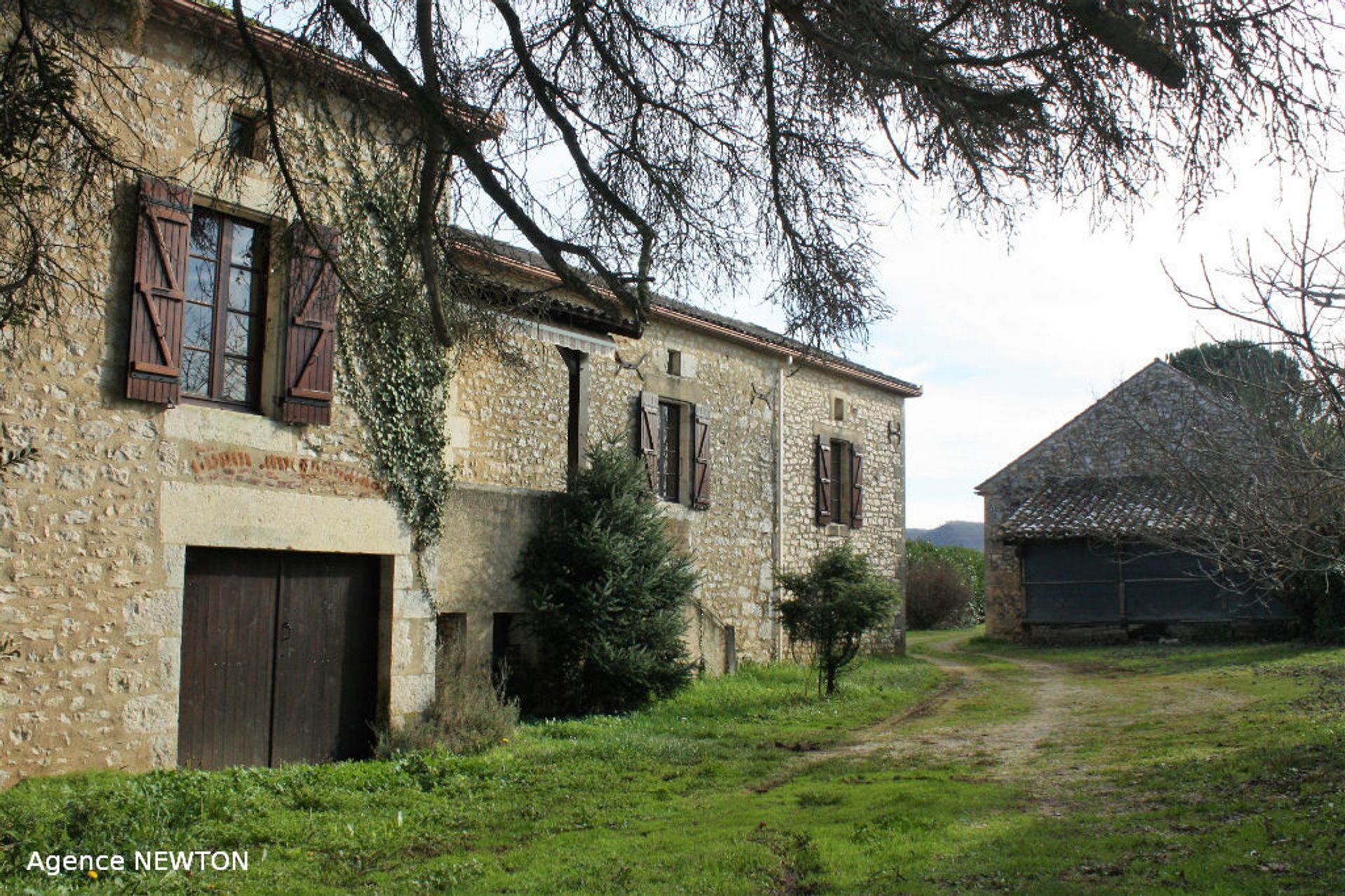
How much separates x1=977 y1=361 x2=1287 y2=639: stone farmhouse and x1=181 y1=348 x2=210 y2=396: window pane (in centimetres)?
1621

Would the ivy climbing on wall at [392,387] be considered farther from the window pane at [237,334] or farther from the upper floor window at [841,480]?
the upper floor window at [841,480]

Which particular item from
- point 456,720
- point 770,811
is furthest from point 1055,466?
point 770,811

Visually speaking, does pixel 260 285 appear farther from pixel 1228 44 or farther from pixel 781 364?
pixel 781 364

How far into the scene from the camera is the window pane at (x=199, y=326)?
794cm

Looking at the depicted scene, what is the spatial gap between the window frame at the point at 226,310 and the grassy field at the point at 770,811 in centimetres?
273

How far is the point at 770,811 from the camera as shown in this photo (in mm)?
7078

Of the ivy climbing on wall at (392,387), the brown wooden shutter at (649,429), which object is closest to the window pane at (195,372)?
the ivy climbing on wall at (392,387)

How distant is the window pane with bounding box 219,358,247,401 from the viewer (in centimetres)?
819

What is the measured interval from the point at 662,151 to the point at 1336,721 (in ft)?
26.2

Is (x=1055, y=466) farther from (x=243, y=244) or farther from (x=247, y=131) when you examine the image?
(x=247, y=131)

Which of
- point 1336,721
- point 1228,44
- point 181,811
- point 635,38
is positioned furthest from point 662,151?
point 1336,721

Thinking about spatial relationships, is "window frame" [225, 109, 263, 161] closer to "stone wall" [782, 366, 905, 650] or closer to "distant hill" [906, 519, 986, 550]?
"stone wall" [782, 366, 905, 650]

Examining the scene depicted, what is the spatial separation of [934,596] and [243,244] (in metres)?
25.0

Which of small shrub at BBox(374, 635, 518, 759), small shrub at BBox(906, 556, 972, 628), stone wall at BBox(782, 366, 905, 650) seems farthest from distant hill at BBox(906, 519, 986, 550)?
small shrub at BBox(374, 635, 518, 759)
